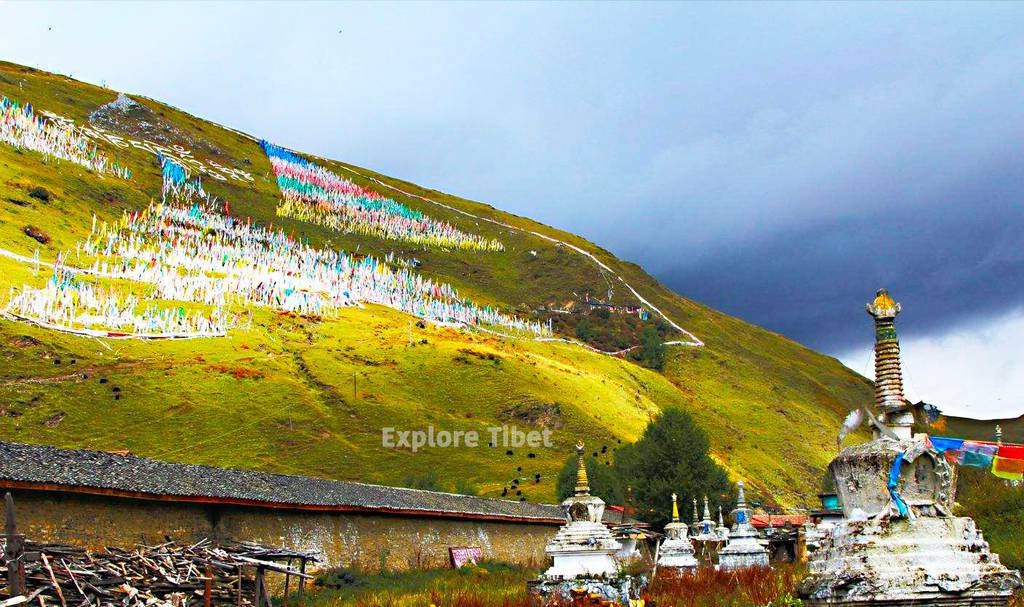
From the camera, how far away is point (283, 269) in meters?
134

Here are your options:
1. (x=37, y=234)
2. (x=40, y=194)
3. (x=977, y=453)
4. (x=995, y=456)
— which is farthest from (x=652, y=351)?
(x=995, y=456)

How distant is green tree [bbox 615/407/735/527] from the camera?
6166 cm

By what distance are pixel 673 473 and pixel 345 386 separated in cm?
4131

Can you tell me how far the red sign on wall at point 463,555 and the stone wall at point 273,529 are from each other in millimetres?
317

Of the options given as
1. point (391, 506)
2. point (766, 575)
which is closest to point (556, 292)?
point (391, 506)

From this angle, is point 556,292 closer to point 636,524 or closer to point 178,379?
point 178,379

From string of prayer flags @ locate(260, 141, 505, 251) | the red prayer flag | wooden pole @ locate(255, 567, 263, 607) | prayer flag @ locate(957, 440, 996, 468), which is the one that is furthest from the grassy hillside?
the red prayer flag

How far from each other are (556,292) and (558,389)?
78.4 m

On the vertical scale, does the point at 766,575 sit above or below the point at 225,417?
below

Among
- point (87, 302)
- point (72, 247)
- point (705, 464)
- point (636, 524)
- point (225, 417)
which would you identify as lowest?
point (636, 524)

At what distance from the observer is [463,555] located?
3859 cm

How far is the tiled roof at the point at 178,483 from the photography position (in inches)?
796

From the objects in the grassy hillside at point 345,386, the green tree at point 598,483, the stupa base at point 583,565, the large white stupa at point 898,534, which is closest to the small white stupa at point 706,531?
the green tree at point 598,483

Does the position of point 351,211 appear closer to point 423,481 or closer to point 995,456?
point 423,481
